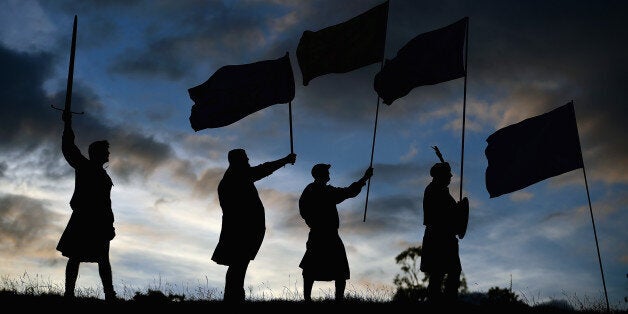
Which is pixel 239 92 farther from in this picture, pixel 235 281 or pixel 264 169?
pixel 235 281

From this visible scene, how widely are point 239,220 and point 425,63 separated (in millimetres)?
5599

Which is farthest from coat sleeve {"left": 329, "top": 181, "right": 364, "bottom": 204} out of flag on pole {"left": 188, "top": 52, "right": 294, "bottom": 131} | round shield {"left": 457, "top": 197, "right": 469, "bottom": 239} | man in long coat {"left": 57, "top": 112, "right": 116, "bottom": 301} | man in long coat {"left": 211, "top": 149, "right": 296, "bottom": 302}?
man in long coat {"left": 57, "top": 112, "right": 116, "bottom": 301}

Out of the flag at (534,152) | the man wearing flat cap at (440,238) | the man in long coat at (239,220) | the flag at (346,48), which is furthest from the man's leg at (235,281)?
the flag at (534,152)

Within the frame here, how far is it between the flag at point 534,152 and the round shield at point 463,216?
2327 mm

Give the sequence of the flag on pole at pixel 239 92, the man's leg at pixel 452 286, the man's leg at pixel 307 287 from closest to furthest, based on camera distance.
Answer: the man's leg at pixel 452 286, the man's leg at pixel 307 287, the flag on pole at pixel 239 92

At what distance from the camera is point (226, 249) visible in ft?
33.9

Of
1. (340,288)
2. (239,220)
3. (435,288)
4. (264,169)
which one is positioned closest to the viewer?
(239,220)

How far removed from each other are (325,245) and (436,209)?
213 cm

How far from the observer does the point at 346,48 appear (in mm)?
14352

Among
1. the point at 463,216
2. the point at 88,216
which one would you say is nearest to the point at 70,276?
the point at 88,216

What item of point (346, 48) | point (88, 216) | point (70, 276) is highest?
point (346, 48)

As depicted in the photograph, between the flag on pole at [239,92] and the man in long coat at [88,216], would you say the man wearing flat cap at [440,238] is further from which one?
the man in long coat at [88,216]

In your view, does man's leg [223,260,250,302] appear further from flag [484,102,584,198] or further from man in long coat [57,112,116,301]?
flag [484,102,584,198]

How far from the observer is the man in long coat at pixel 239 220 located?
10289mm
